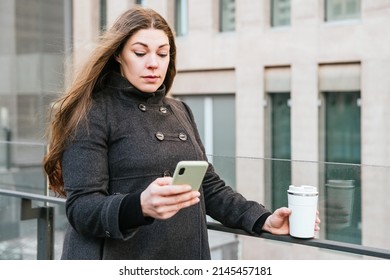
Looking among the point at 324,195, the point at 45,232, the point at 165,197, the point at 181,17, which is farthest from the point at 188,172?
the point at 181,17

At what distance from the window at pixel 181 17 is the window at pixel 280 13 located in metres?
2.12

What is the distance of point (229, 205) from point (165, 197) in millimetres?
669

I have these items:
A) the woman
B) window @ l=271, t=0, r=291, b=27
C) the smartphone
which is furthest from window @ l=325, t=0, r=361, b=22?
the smartphone

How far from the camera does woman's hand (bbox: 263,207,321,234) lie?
2.26 meters

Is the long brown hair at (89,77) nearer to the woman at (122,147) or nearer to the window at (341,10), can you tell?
the woman at (122,147)

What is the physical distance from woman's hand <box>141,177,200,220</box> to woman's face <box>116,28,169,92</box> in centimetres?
47

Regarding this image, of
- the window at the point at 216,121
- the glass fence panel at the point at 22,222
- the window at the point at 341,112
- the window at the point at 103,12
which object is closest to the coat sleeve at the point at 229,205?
the glass fence panel at the point at 22,222

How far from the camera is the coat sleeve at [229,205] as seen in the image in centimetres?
234

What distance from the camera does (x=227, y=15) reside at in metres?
12.6

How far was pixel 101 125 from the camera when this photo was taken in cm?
200

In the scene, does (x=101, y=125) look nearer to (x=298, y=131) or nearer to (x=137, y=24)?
(x=137, y=24)
